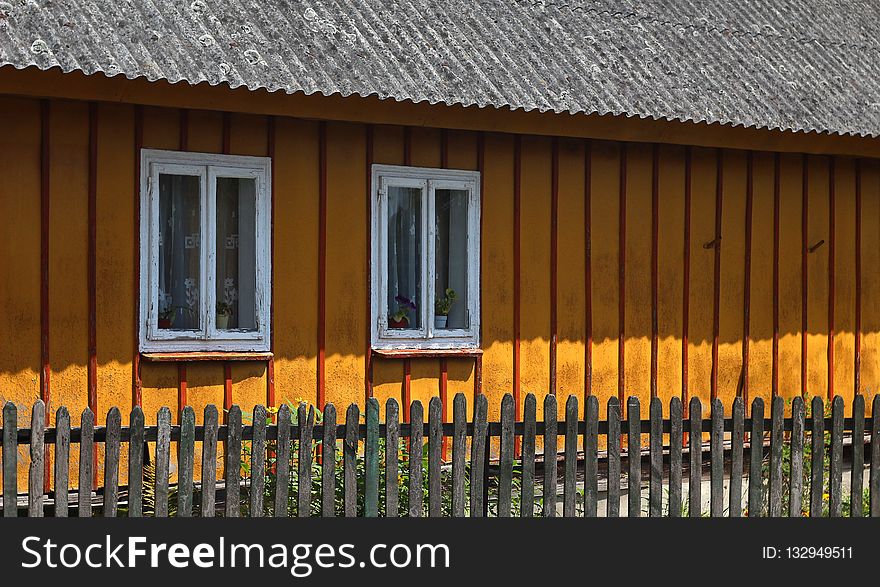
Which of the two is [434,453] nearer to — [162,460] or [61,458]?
[162,460]

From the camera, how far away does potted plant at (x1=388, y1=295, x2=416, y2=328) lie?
32.5 ft

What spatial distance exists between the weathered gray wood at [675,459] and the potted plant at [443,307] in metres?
2.46

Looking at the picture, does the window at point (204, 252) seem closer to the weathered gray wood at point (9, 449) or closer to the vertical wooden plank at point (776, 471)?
the weathered gray wood at point (9, 449)

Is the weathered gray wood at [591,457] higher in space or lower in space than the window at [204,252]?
lower

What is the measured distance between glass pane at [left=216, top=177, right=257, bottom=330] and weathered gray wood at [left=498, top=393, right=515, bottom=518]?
2313mm

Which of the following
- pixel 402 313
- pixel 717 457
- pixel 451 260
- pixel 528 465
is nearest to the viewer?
pixel 528 465

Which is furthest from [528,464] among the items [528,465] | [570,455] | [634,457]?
[634,457]

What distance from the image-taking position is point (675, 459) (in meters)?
8.06

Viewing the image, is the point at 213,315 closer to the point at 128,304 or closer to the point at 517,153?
the point at 128,304

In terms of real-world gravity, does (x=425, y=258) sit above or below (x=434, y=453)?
above

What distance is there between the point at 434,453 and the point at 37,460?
213cm

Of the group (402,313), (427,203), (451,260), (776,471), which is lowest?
(776,471)

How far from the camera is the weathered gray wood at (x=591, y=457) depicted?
7.89 m

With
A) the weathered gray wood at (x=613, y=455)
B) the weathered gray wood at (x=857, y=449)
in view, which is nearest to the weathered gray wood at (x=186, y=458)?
the weathered gray wood at (x=613, y=455)
